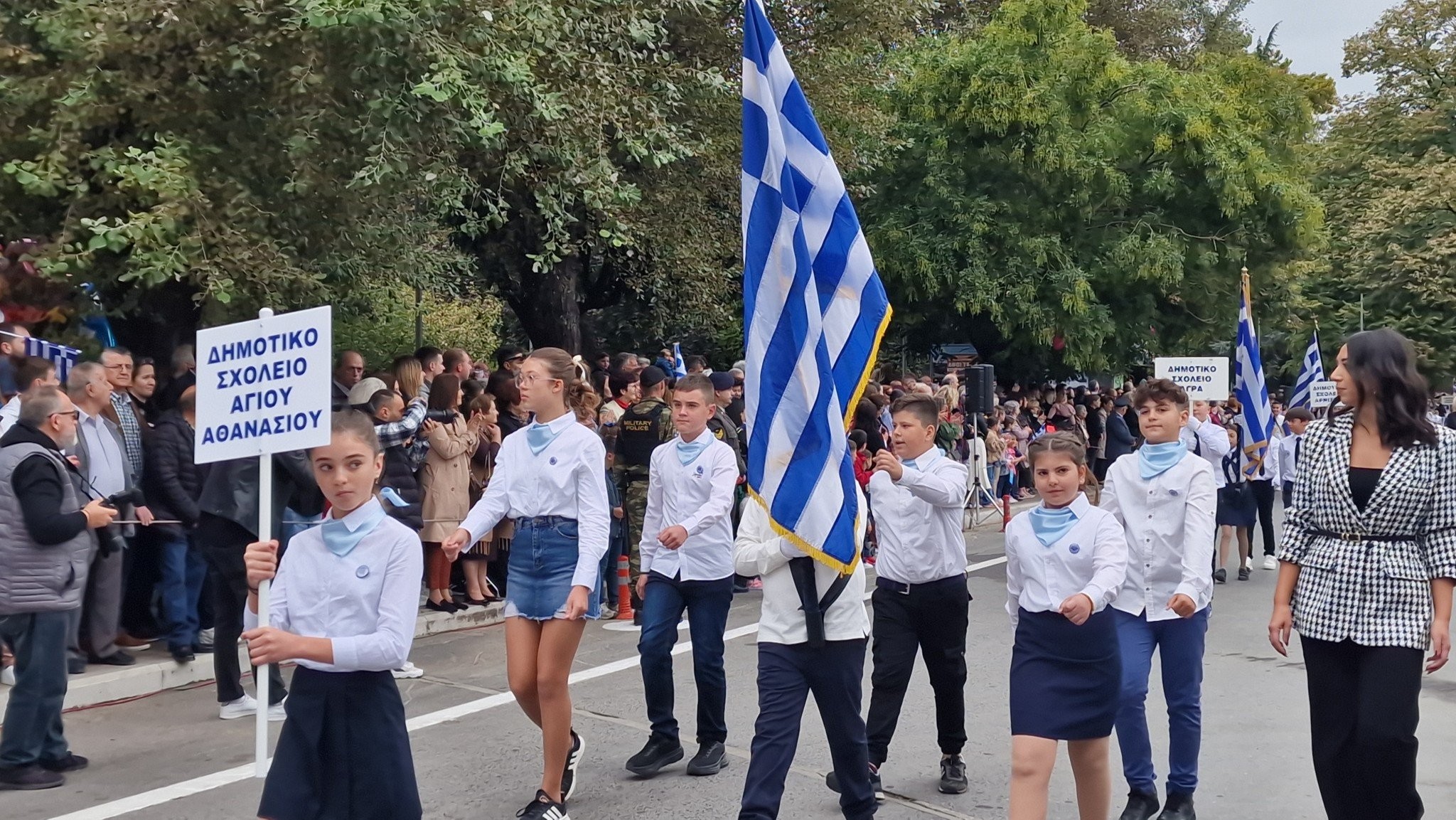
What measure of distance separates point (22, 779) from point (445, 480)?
4.74 m

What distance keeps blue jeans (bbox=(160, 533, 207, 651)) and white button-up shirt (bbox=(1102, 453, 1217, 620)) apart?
5.60 meters

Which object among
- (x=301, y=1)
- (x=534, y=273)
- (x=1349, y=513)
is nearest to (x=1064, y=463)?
(x=1349, y=513)

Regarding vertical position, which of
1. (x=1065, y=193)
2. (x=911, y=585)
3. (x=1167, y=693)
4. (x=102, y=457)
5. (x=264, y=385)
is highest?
(x=1065, y=193)

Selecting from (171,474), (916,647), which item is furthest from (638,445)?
(916,647)

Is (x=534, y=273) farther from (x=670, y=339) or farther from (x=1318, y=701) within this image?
(x=1318, y=701)

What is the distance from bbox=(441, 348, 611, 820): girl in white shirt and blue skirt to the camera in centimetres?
583

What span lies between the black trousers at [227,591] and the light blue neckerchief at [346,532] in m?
3.98

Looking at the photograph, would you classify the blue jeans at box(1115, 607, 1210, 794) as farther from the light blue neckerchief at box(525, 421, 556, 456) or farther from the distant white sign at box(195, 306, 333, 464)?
the distant white sign at box(195, 306, 333, 464)

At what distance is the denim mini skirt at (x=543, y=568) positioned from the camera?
19.1ft

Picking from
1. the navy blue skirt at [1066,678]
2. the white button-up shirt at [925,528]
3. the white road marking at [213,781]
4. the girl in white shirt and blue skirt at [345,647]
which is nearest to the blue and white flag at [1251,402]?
the white road marking at [213,781]

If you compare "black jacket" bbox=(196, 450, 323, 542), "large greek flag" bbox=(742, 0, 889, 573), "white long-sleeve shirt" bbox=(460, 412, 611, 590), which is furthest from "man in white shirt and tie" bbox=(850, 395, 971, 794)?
"black jacket" bbox=(196, 450, 323, 542)

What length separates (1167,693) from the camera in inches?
243

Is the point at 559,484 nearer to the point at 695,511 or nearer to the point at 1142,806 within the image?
the point at 695,511

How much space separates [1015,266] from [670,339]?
676cm
